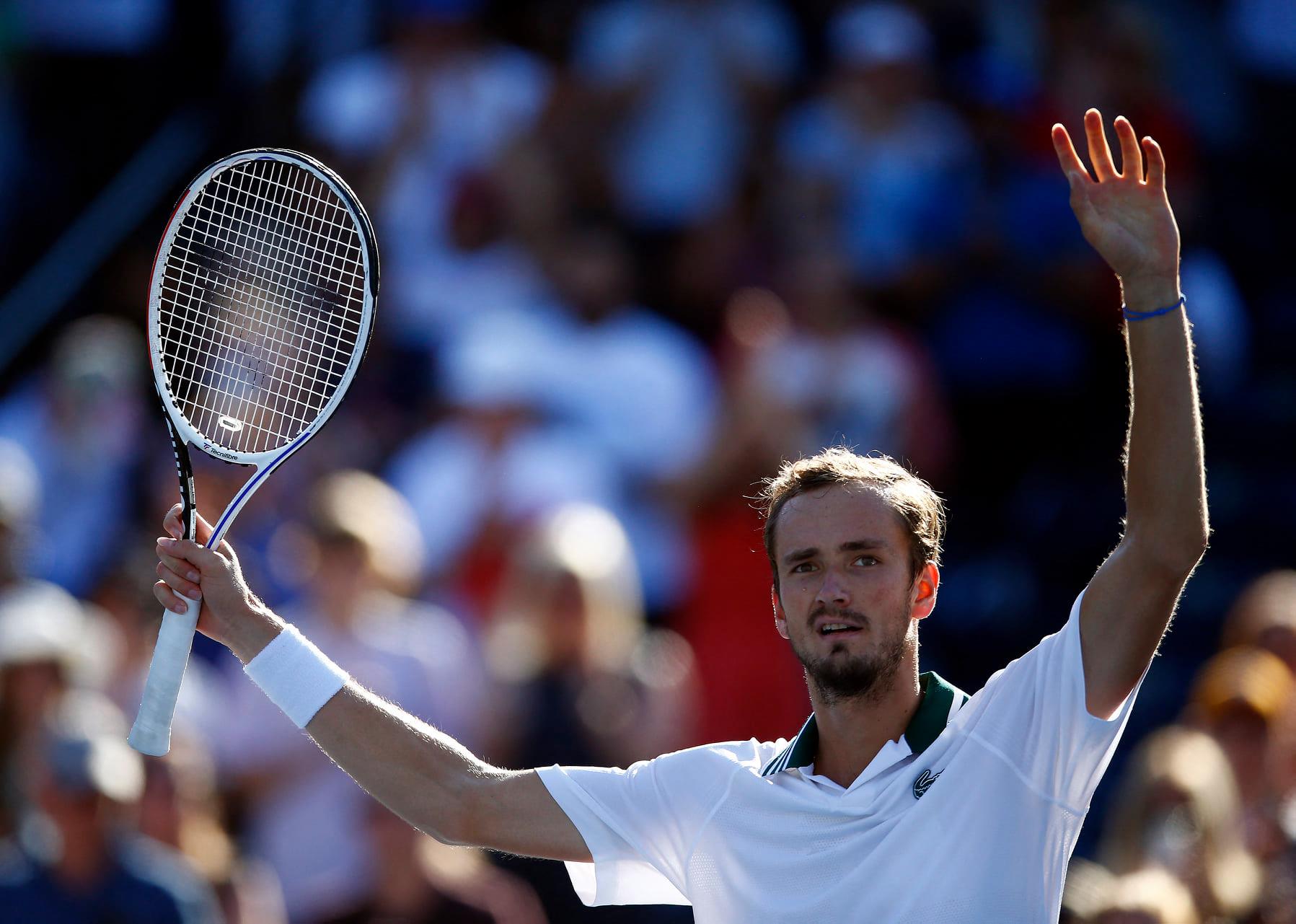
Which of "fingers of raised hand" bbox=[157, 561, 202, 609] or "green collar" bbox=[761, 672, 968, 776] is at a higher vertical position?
"fingers of raised hand" bbox=[157, 561, 202, 609]

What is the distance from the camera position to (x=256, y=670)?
363 cm

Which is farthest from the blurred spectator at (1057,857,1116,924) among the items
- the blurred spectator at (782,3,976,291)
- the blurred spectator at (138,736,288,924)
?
the blurred spectator at (782,3,976,291)

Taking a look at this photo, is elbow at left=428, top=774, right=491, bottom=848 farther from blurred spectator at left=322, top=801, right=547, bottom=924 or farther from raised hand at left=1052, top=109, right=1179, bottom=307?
blurred spectator at left=322, top=801, right=547, bottom=924

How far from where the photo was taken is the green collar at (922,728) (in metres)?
3.39

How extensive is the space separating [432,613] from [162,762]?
3.95 feet

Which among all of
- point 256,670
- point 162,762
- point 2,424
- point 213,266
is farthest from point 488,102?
point 256,670

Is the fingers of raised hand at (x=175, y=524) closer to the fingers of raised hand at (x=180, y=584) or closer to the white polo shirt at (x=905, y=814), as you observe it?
the fingers of raised hand at (x=180, y=584)

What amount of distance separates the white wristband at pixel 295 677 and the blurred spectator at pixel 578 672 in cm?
245

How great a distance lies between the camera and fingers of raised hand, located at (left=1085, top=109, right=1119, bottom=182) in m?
3.26

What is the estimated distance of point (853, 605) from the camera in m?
3.36

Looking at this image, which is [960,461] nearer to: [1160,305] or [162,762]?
[162,762]

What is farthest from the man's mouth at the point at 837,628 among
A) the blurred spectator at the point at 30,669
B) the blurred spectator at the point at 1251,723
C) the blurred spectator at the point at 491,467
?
the blurred spectator at the point at 491,467

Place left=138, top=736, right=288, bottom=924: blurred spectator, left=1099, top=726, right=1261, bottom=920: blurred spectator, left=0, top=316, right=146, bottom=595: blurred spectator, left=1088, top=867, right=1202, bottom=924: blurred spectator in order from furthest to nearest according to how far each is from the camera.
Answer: left=0, top=316, right=146, bottom=595: blurred spectator < left=138, top=736, right=288, bottom=924: blurred spectator < left=1099, top=726, right=1261, bottom=920: blurred spectator < left=1088, top=867, right=1202, bottom=924: blurred spectator

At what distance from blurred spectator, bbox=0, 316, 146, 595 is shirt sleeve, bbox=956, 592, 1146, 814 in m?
5.42
